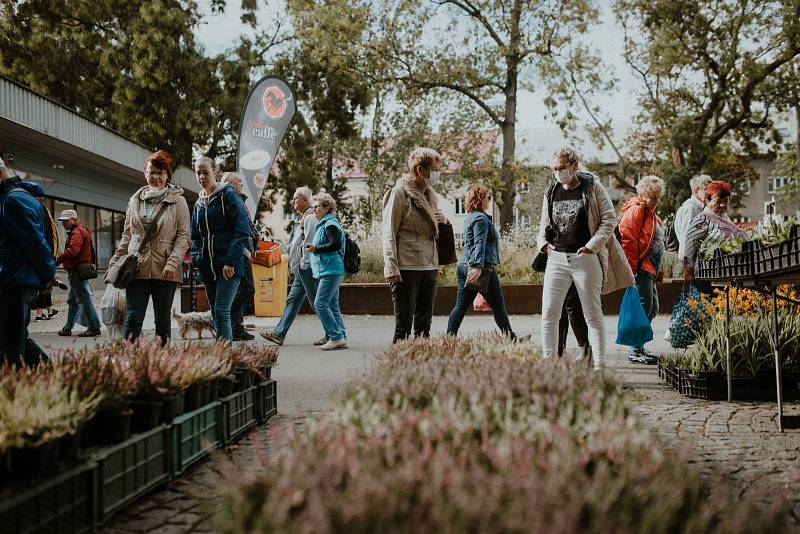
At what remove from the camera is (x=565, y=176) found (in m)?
6.79

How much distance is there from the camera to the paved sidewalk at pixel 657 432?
347 centimetres

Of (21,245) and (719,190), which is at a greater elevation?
(719,190)

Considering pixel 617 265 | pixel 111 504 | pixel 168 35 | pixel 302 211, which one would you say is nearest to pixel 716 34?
pixel 168 35

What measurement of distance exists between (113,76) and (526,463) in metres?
30.2

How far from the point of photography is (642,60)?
36750mm

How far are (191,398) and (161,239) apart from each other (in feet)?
9.87

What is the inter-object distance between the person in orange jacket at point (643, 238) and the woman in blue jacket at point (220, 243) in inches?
154

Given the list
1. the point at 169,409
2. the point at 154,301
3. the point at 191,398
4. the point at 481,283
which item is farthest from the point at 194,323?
the point at 169,409

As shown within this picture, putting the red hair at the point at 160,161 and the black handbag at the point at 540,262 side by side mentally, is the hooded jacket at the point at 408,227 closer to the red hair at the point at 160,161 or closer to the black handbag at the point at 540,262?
the black handbag at the point at 540,262

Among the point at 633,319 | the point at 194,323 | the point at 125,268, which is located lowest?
the point at 194,323

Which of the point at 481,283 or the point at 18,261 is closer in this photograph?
the point at 18,261

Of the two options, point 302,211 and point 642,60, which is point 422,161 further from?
point 642,60

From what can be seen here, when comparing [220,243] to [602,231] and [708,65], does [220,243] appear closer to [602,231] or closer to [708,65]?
[602,231]

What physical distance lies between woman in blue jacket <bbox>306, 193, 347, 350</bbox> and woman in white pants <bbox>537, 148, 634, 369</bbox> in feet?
11.6
